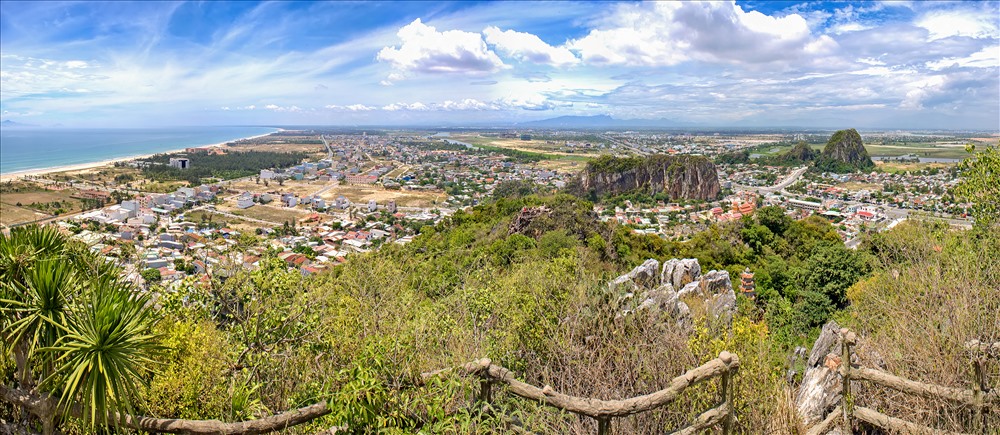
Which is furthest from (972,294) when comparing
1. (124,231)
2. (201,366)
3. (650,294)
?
(124,231)

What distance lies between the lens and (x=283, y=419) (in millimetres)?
2604

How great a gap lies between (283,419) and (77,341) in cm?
103

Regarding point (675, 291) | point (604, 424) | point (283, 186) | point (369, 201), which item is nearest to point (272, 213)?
point (369, 201)

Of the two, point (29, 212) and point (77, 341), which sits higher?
point (77, 341)

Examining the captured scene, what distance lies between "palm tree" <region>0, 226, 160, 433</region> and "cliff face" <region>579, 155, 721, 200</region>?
4359cm

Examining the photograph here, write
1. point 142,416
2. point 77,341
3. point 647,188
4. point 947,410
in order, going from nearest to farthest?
point 77,341 < point 142,416 < point 947,410 < point 647,188

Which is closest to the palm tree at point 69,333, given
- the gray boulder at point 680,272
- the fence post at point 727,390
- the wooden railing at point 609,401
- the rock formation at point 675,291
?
the wooden railing at point 609,401

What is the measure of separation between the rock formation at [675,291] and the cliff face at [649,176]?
35.5m

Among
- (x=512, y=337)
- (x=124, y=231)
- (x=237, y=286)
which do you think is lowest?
(x=124, y=231)

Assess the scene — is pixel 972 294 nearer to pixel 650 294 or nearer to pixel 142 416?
pixel 650 294

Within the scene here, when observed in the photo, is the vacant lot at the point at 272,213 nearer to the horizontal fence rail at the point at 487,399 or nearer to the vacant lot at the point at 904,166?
the horizontal fence rail at the point at 487,399

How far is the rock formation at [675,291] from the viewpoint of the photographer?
181 inches

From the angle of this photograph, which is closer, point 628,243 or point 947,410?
point 947,410

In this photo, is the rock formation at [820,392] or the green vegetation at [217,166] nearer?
the rock formation at [820,392]
